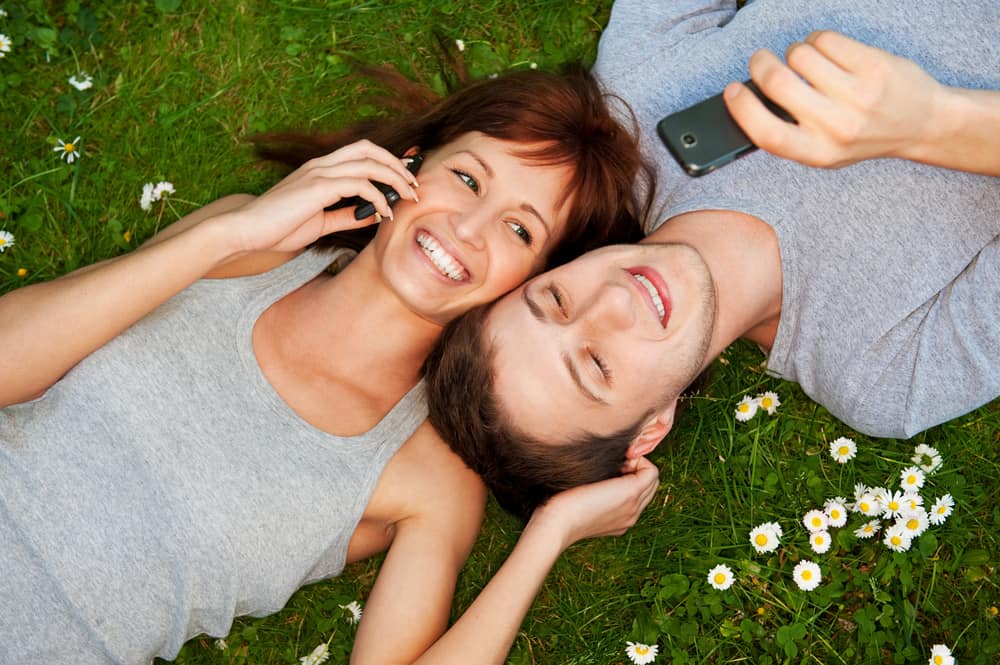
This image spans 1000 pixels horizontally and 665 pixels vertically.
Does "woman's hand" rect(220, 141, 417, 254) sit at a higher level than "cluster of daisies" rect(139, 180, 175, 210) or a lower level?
lower

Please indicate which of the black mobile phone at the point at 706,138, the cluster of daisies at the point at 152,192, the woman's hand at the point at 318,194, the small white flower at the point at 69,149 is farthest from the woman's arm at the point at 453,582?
the small white flower at the point at 69,149

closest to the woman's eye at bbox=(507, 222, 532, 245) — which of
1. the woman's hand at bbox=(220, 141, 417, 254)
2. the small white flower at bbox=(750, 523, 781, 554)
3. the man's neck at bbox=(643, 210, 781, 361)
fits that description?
the woman's hand at bbox=(220, 141, 417, 254)

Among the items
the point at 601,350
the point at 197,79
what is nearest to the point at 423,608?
the point at 601,350

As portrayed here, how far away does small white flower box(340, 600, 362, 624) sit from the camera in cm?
426

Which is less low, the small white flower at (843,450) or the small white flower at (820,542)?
the small white flower at (843,450)

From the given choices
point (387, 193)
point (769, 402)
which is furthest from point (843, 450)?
point (387, 193)

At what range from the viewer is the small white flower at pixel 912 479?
402cm

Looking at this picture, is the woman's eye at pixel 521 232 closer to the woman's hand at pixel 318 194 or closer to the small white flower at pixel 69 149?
the woman's hand at pixel 318 194

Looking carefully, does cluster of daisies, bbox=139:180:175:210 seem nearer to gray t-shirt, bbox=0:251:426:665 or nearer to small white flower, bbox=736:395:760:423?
gray t-shirt, bbox=0:251:426:665

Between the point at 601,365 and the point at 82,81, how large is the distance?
3.25 metres

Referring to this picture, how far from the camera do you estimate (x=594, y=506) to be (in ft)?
11.8

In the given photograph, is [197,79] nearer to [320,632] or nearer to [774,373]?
[320,632]

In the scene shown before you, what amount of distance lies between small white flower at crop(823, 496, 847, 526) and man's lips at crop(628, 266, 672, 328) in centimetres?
155

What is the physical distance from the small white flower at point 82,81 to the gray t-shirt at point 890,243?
3.07m
